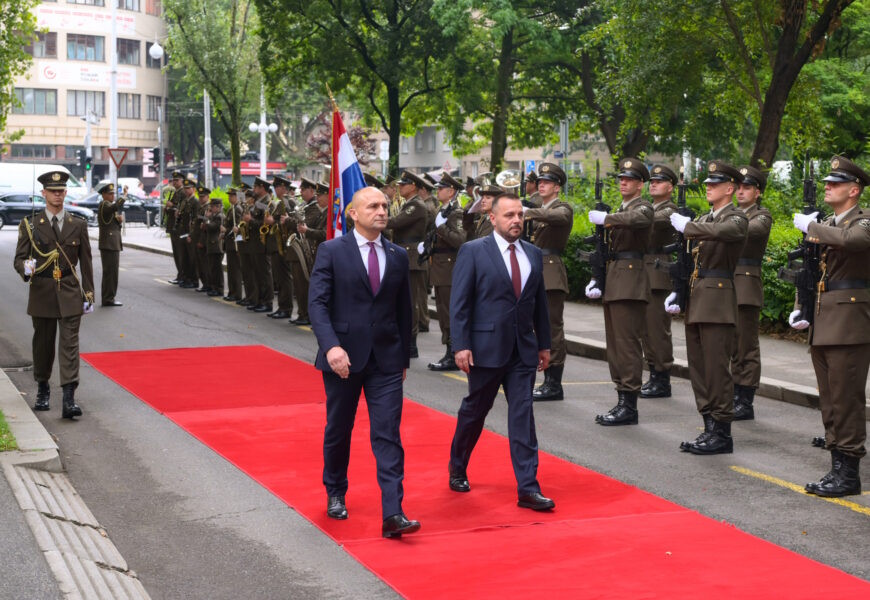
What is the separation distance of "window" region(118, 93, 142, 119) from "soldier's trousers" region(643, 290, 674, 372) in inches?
3197

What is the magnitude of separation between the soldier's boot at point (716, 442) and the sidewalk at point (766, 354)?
2528 mm

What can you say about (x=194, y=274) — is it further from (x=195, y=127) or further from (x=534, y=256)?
(x=195, y=127)

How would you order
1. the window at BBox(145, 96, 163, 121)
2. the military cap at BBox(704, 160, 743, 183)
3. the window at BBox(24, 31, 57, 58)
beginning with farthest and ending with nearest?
the window at BBox(145, 96, 163, 121) → the window at BBox(24, 31, 57, 58) → the military cap at BBox(704, 160, 743, 183)

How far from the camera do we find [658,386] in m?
12.5

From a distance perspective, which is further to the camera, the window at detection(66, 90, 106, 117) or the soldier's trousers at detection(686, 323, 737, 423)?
the window at detection(66, 90, 106, 117)

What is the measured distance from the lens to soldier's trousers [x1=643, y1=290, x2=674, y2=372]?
12289mm

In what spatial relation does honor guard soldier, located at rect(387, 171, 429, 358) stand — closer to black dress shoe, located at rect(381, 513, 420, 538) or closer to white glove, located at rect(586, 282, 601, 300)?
white glove, located at rect(586, 282, 601, 300)

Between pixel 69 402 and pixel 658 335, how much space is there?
5375 millimetres

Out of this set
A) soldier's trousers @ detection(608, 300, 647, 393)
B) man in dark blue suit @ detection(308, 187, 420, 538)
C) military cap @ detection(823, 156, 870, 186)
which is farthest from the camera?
soldier's trousers @ detection(608, 300, 647, 393)

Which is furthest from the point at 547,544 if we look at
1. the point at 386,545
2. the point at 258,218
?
the point at 258,218

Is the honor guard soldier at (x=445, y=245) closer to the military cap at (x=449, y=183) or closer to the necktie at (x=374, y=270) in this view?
the military cap at (x=449, y=183)

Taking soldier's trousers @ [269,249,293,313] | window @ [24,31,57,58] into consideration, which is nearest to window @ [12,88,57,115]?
window @ [24,31,57,58]

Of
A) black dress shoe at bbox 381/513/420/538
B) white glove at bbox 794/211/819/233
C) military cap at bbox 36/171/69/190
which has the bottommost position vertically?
black dress shoe at bbox 381/513/420/538

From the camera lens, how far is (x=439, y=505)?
8.11m
